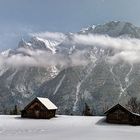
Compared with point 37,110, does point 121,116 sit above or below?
below

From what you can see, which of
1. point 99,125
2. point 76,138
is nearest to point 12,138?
point 76,138

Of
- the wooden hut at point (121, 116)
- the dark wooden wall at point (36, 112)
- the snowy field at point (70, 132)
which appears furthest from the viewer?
the dark wooden wall at point (36, 112)

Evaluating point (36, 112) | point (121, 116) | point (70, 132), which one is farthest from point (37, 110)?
point (70, 132)

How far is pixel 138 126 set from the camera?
323ft

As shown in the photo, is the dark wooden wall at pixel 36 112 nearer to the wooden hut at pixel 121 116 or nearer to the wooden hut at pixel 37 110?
the wooden hut at pixel 37 110

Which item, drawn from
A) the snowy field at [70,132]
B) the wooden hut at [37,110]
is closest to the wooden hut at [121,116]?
the snowy field at [70,132]

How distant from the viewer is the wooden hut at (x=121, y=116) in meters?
103

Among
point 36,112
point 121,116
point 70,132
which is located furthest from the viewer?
point 36,112

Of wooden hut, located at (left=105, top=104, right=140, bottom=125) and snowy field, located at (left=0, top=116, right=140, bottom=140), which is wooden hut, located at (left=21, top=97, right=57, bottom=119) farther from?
wooden hut, located at (left=105, top=104, right=140, bottom=125)

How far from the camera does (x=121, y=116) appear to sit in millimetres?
104875

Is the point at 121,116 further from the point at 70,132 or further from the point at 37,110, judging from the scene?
the point at 37,110

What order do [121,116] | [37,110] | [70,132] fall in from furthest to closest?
[37,110], [121,116], [70,132]

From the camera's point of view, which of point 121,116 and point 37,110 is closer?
point 121,116

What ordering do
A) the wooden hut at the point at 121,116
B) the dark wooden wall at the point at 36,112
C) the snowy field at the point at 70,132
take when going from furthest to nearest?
the dark wooden wall at the point at 36,112
the wooden hut at the point at 121,116
the snowy field at the point at 70,132
